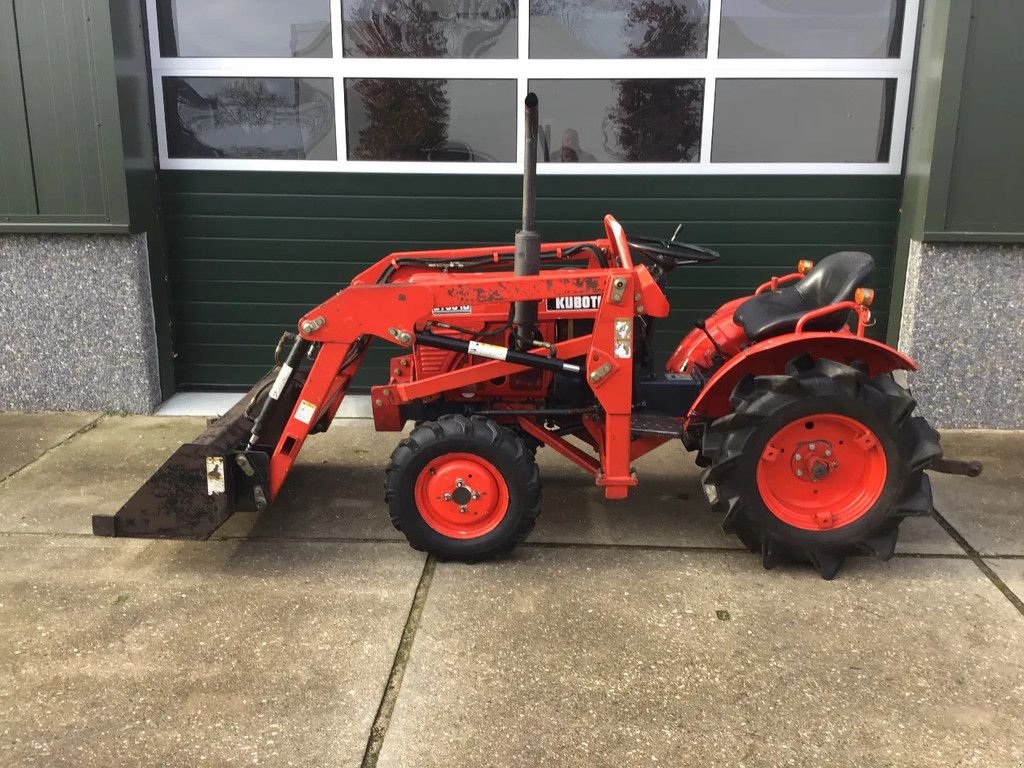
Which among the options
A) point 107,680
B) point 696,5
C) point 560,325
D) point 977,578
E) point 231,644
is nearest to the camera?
point 107,680

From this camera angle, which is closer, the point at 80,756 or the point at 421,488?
the point at 80,756

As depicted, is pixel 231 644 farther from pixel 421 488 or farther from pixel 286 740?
pixel 421 488

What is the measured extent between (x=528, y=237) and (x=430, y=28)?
2.75 metres

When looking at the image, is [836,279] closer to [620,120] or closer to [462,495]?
[462,495]

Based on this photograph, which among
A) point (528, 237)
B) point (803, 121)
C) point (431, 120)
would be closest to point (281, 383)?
point (528, 237)

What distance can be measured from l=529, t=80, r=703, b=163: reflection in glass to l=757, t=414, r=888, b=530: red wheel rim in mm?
2520

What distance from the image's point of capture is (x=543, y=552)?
3459mm

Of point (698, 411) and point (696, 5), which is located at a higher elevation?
point (696, 5)

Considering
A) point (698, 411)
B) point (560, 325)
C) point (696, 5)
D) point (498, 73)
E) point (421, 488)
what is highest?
point (696, 5)

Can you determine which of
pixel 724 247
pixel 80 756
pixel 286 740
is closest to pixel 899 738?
pixel 286 740

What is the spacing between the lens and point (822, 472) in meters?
3.25

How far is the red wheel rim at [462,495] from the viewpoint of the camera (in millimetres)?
3254

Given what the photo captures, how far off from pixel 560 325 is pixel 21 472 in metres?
2.93

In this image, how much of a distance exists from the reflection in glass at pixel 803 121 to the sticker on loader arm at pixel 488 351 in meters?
2.68
